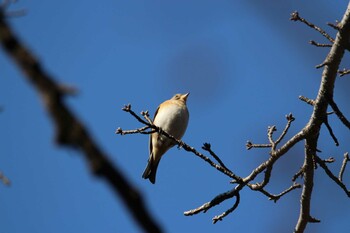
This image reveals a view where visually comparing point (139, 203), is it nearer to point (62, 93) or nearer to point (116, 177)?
point (116, 177)

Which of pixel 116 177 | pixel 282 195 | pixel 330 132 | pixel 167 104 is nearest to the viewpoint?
pixel 116 177

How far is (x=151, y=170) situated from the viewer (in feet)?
27.9

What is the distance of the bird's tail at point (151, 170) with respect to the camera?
8.42m

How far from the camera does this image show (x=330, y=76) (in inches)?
173

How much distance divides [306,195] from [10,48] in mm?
4165

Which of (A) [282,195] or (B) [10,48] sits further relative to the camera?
(A) [282,195]

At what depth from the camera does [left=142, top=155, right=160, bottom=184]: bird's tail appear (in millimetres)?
8422

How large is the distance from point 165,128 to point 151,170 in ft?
2.52

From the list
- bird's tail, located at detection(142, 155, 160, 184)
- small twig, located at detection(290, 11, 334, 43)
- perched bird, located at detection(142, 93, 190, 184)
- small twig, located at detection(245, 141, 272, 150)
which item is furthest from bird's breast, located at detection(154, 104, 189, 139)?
small twig, located at detection(290, 11, 334, 43)

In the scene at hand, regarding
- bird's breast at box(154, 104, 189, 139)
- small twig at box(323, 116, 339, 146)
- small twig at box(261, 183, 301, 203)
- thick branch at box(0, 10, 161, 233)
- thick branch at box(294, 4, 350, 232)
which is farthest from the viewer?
bird's breast at box(154, 104, 189, 139)

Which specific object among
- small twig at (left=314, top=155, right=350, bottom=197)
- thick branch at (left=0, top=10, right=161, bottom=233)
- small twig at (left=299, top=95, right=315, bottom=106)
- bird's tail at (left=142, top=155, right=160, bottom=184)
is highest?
bird's tail at (left=142, top=155, right=160, bottom=184)

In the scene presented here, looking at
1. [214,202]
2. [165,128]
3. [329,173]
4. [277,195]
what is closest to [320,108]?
[329,173]

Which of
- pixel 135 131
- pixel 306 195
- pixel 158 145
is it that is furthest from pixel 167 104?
pixel 306 195

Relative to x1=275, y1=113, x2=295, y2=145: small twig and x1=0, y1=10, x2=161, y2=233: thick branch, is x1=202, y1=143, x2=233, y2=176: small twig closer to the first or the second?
x1=275, y1=113, x2=295, y2=145: small twig
